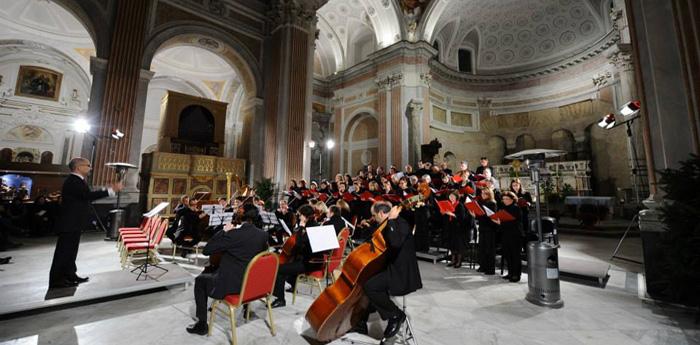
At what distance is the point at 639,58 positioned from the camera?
399 centimetres

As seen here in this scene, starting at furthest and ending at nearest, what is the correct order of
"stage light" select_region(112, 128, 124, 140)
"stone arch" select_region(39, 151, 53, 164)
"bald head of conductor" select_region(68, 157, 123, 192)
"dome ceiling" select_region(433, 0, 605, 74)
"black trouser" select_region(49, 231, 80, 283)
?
"stone arch" select_region(39, 151, 53, 164) → "dome ceiling" select_region(433, 0, 605, 74) → "stage light" select_region(112, 128, 124, 140) → "bald head of conductor" select_region(68, 157, 123, 192) → "black trouser" select_region(49, 231, 80, 283)

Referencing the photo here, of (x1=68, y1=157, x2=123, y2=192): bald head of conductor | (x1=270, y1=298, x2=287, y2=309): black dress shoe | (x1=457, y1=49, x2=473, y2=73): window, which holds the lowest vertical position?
(x1=270, y1=298, x2=287, y2=309): black dress shoe

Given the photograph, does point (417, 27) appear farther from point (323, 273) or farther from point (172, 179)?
point (323, 273)

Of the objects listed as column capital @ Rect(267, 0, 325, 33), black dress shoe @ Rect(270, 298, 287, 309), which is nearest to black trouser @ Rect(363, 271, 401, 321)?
black dress shoe @ Rect(270, 298, 287, 309)

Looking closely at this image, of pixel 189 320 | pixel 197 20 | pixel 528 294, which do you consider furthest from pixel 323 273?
pixel 197 20

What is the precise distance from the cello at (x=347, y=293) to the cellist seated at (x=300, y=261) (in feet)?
3.05

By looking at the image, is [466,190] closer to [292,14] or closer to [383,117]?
[383,117]

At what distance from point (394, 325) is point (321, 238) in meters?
1.15

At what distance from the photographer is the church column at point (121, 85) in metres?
7.88

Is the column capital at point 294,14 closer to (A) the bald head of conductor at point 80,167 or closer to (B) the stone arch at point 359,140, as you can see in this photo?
(B) the stone arch at point 359,140

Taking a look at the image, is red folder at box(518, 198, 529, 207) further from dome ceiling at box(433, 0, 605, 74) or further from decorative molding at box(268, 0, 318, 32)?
dome ceiling at box(433, 0, 605, 74)

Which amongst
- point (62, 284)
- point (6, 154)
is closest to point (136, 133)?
point (62, 284)

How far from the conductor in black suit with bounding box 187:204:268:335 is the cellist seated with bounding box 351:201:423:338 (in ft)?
3.84

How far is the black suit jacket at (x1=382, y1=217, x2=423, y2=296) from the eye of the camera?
2363 millimetres
